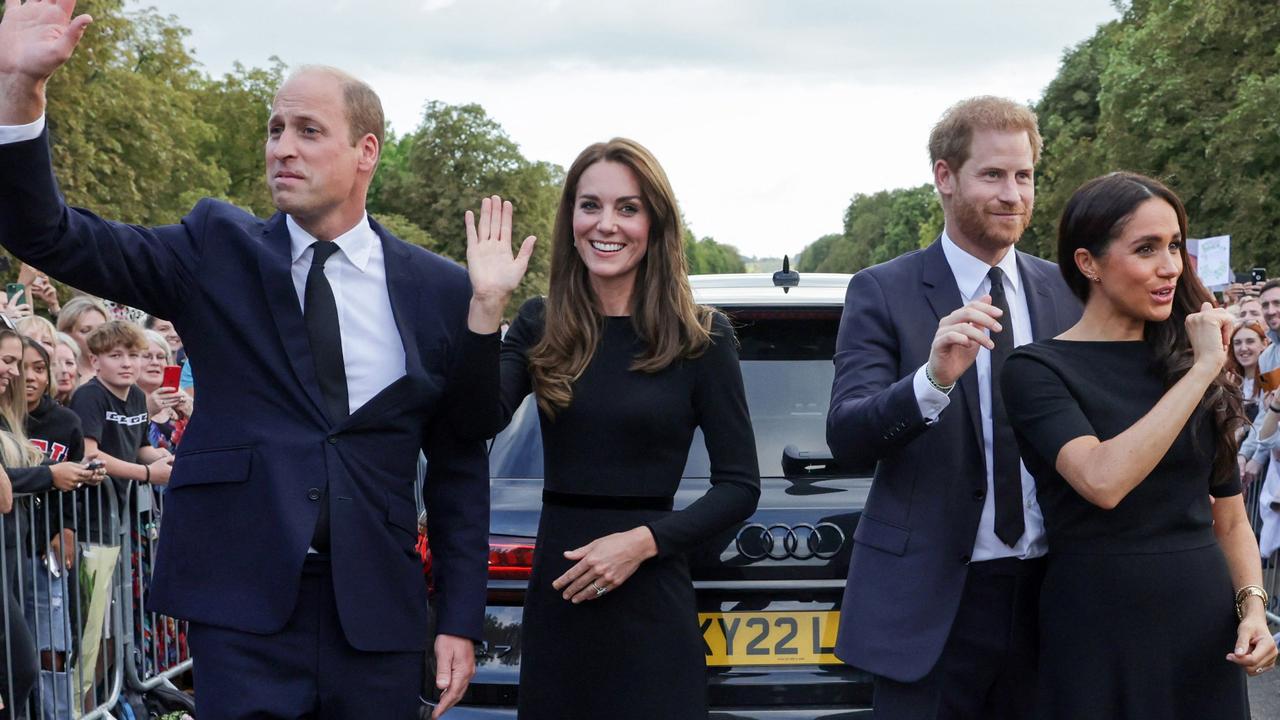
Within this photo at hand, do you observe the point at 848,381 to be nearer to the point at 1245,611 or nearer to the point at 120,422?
the point at 1245,611

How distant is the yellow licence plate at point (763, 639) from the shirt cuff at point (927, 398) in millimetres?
1072

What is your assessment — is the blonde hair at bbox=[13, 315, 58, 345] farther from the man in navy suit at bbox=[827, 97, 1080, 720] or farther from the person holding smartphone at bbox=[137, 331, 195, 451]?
the man in navy suit at bbox=[827, 97, 1080, 720]

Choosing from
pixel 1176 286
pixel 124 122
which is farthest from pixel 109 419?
pixel 124 122

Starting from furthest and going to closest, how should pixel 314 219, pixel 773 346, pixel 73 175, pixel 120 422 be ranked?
pixel 73 175, pixel 120 422, pixel 773 346, pixel 314 219

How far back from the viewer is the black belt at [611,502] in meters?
3.84

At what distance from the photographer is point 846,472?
4.65 metres

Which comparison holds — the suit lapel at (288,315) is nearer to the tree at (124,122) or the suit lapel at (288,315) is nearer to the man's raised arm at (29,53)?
the man's raised arm at (29,53)

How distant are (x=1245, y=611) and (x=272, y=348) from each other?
2.20m

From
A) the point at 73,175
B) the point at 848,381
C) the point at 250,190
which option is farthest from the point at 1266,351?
the point at 250,190

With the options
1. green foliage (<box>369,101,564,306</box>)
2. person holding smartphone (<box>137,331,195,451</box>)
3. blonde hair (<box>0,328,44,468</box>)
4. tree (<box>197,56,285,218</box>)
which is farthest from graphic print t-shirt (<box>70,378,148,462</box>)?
green foliage (<box>369,101,564,306</box>)

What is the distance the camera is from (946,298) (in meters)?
3.87

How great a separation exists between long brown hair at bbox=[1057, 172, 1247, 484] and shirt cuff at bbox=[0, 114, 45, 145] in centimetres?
218

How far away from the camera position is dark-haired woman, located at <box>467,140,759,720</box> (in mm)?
3828

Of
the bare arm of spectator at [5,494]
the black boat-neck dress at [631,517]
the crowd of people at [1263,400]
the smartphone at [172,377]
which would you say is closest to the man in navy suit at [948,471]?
the black boat-neck dress at [631,517]
